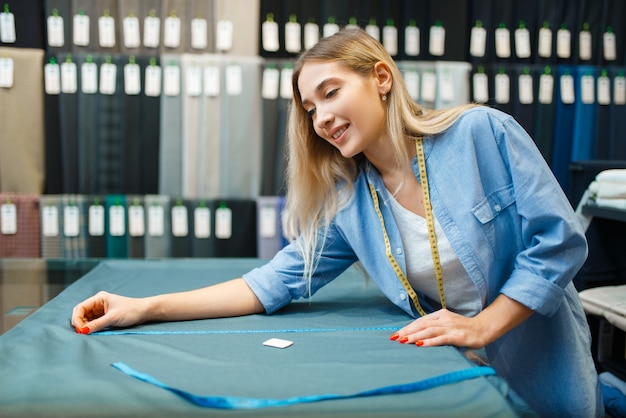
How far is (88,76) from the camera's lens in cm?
306

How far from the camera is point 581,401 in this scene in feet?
4.70

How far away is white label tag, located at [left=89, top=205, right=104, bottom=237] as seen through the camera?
3078 millimetres

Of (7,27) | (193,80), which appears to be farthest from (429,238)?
(7,27)

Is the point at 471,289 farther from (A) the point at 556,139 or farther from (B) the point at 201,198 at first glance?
(A) the point at 556,139

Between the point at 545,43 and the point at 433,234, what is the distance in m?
2.41

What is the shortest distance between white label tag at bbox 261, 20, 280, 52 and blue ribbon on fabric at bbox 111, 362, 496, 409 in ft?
8.12

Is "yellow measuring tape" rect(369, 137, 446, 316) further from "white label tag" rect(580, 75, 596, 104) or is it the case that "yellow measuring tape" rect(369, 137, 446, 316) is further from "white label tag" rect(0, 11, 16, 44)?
"white label tag" rect(0, 11, 16, 44)

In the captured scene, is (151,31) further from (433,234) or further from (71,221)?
(433,234)

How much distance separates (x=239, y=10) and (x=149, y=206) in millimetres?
1097

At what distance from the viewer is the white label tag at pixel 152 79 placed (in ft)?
10.1

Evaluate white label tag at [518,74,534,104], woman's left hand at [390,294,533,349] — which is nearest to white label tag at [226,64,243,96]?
white label tag at [518,74,534,104]

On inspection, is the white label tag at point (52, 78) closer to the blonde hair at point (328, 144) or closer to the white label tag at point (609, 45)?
the blonde hair at point (328, 144)

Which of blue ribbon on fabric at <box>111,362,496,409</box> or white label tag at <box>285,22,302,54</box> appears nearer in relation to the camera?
blue ribbon on fabric at <box>111,362,496,409</box>

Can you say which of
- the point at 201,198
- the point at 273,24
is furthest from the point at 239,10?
the point at 201,198
